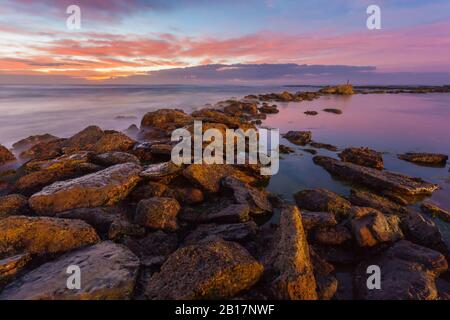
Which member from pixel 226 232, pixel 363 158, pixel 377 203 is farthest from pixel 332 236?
pixel 363 158

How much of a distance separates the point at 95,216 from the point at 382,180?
7910 millimetres

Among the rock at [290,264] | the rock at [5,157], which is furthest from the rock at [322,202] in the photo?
the rock at [5,157]

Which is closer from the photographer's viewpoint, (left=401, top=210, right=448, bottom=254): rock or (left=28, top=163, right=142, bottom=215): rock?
(left=401, top=210, right=448, bottom=254): rock

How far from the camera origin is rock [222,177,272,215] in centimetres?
654

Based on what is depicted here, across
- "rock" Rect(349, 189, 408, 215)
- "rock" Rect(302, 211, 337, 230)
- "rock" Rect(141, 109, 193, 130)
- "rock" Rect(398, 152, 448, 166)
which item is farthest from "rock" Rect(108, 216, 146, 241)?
"rock" Rect(141, 109, 193, 130)

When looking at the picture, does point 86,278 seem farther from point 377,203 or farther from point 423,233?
point 377,203

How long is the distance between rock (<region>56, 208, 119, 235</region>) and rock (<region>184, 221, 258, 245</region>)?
168 centimetres

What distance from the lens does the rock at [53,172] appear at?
7.30 meters

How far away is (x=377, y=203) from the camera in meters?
6.93

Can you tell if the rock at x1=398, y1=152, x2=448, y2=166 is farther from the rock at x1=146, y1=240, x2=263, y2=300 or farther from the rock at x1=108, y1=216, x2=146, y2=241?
the rock at x1=108, y1=216, x2=146, y2=241

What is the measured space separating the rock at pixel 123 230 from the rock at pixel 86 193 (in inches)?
38.1
